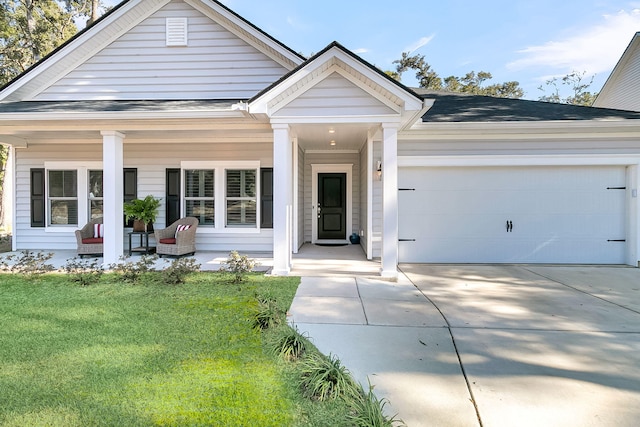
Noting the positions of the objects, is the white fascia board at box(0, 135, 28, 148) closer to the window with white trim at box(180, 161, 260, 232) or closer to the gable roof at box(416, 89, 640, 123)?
the window with white trim at box(180, 161, 260, 232)

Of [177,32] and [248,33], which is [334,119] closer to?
[248,33]

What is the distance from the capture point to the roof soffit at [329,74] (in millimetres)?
5207

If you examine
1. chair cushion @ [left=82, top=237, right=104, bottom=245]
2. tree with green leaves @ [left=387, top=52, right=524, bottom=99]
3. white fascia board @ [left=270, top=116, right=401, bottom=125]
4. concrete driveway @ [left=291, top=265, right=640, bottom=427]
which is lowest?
concrete driveway @ [left=291, top=265, right=640, bottom=427]

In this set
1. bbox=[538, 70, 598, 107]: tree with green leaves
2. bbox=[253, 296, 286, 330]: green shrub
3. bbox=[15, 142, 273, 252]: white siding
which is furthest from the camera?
bbox=[538, 70, 598, 107]: tree with green leaves

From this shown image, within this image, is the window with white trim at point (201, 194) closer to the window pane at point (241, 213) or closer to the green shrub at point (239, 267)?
the window pane at point (241, 213)

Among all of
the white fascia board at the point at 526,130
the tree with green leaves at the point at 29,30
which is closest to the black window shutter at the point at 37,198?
the white fascia board at the point at 526,130

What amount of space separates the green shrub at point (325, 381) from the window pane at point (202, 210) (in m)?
6.60

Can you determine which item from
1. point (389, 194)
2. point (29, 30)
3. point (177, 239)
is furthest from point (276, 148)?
point (29, 30)

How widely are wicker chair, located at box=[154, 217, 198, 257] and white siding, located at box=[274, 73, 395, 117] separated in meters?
3.92

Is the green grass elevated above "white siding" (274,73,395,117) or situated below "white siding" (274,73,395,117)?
below

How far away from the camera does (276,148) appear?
18.9ft

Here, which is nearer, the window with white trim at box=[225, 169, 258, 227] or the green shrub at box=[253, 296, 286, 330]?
the green shrub at box=[253, 296, 286, 330]

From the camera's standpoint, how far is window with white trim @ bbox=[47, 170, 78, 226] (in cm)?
866

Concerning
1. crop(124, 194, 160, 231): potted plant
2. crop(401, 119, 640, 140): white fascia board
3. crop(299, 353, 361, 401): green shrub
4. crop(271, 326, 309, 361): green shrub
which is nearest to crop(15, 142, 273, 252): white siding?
crop(124, 194, 160, 231): potted plant
